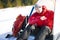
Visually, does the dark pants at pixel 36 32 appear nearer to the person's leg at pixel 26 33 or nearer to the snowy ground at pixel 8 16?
the person's leg at pixel 26 33

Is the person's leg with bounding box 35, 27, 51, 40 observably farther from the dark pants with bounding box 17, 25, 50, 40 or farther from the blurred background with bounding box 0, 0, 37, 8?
the blurred background with bounding box 0, 0, 37, 8

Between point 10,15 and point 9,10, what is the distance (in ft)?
0.13

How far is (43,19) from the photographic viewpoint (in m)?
1.23

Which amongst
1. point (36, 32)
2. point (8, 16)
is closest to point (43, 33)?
point (36, 32)

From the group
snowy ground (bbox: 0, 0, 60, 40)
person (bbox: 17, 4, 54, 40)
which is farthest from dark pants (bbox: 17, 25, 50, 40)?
snowy ground (bbox: 0, 0, 60, 40)

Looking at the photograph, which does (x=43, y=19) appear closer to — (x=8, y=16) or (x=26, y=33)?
(x=26, y=33)

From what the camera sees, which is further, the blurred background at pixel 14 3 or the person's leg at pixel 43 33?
the person's leg at pixel 43 33

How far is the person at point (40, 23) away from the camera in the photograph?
1.21 m

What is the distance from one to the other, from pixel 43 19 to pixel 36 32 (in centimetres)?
12

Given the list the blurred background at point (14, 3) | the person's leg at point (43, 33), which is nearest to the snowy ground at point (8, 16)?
the blurred background at point (14, 3)

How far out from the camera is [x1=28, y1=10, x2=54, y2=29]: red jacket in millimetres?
1219

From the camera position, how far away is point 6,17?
3.74 ft

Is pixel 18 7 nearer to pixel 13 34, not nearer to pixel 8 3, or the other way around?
pixel 8 3

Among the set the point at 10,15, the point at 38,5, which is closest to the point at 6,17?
the point at 10,15
